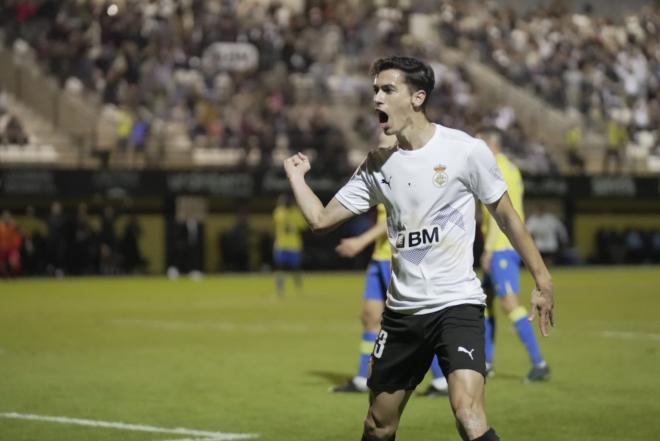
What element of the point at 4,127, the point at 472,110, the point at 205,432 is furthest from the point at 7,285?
the point at 205,432

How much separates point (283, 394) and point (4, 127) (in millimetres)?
25098

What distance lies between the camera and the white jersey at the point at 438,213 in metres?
7.12

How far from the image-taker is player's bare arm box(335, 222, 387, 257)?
11828 millimetres

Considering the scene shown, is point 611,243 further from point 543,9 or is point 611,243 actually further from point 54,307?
point 54,307

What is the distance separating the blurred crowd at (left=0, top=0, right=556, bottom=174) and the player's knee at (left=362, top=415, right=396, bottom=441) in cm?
3098

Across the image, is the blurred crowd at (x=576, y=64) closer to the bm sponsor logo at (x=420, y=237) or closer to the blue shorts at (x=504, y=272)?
the blue shorts at (x=504, y=272)

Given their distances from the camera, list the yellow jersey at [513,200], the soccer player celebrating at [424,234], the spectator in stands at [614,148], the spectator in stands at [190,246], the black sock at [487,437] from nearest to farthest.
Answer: the black sock at [487,437] < the soccer player celebrating at [424,234] < the yellow jersey at [513,200] < the spectator in stands at [190,246] < the spectator in stands at [614,148]

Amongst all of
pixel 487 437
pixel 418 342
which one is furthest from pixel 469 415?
pixel 418 342

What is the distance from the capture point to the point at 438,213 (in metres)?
7.18

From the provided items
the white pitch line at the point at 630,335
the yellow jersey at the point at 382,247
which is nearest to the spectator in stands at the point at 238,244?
the white pitch line at the point at 630,335

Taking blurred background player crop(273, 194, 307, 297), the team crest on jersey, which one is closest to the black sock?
the team crest on jersey

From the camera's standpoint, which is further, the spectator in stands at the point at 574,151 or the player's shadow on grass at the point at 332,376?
the spectator in stands at the point at 574,151

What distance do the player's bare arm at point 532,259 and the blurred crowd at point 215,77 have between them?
102 ft

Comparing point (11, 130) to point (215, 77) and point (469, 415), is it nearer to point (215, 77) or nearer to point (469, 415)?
point (215, 77)
